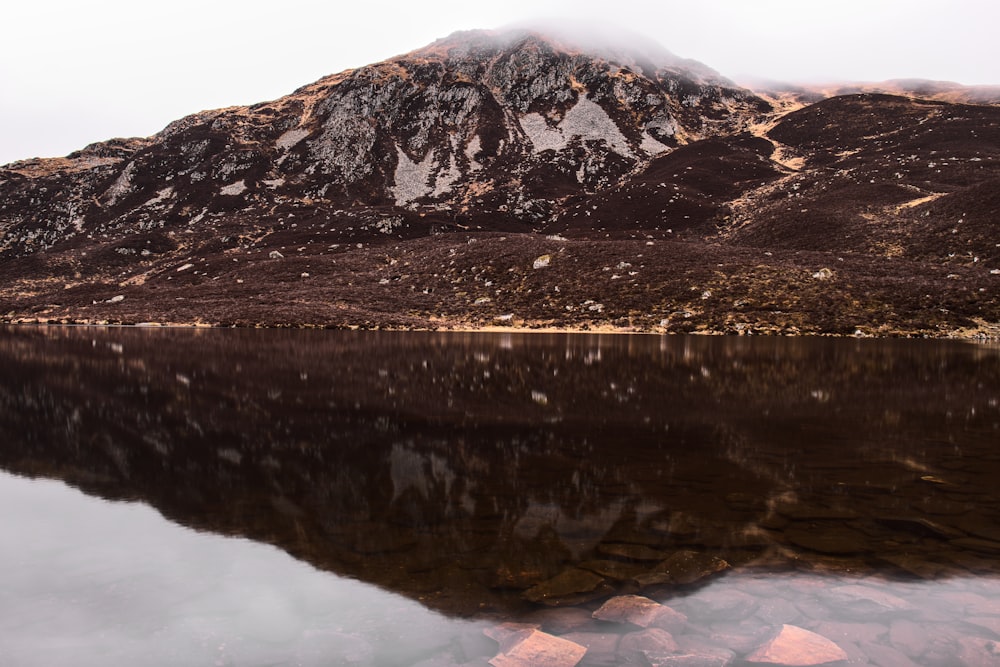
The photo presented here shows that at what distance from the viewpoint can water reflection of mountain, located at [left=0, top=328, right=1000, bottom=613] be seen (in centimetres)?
797

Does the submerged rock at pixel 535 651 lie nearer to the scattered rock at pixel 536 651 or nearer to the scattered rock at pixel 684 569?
the scattered rock at pixel 536 651

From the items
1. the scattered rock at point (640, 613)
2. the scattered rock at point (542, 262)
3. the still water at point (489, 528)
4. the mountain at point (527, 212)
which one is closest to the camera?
the still water at point (489, 528)

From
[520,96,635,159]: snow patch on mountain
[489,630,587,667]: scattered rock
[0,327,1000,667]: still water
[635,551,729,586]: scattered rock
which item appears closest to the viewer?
[489,630,587,667]: scattered rock

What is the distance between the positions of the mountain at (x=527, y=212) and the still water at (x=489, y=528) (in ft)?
140

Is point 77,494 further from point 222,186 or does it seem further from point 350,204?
point 222,186

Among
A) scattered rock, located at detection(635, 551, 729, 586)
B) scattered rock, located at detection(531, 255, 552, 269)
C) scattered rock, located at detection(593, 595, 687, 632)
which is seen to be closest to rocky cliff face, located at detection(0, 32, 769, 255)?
scattered rock, located at detection(531, 255, 552, 269)

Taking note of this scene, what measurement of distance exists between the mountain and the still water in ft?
140

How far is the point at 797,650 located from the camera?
19.2 ft

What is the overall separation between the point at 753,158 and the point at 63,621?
15251cm

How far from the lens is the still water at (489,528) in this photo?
6082 mm

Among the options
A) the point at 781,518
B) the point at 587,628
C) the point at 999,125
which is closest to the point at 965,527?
the point at 781,518

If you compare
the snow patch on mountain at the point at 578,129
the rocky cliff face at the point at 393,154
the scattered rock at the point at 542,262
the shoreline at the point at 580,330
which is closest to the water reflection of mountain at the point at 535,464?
the shoreline at the point at 580,330

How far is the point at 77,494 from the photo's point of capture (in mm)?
10570

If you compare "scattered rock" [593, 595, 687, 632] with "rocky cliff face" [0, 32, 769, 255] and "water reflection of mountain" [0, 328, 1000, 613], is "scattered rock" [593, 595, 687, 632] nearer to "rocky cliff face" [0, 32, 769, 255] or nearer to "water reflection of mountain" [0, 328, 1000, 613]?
"water reflection of mountain" [0, 328, 1000, 613]
